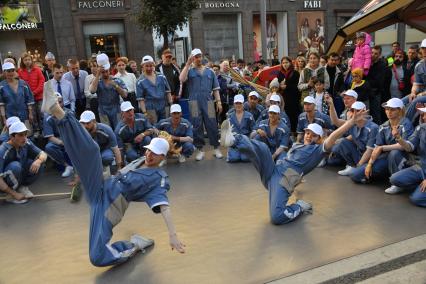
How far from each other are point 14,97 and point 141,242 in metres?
4.15

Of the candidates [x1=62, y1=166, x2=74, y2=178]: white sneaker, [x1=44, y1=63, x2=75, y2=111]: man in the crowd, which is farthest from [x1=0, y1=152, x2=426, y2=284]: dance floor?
[x1=44, y1=63, x2=75, y2=111]: man in the crowd

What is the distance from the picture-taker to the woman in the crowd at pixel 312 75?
7.11 metres

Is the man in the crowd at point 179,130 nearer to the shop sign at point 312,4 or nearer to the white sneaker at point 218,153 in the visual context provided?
the white sneaker at point 218,153

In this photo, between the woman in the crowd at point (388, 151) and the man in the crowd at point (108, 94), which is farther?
the man in the crowd at point (108, 94)

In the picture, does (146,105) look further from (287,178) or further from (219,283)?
(219,283)

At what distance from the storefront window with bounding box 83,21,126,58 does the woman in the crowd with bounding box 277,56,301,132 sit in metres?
11.3

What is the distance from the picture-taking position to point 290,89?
770 centimetres

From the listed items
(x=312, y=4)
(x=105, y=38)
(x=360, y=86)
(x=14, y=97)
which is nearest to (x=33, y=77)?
(x=14, y=97)

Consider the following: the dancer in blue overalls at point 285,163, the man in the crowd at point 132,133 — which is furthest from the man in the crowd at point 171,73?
the dancer in blue overalls at point 285,163

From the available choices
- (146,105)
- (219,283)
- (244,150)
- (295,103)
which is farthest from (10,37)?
(219,283)

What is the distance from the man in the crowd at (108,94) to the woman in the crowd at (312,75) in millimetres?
3140

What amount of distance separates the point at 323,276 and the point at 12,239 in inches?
125

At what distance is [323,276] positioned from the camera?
3184mm

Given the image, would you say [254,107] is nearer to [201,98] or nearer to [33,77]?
[201,98]
